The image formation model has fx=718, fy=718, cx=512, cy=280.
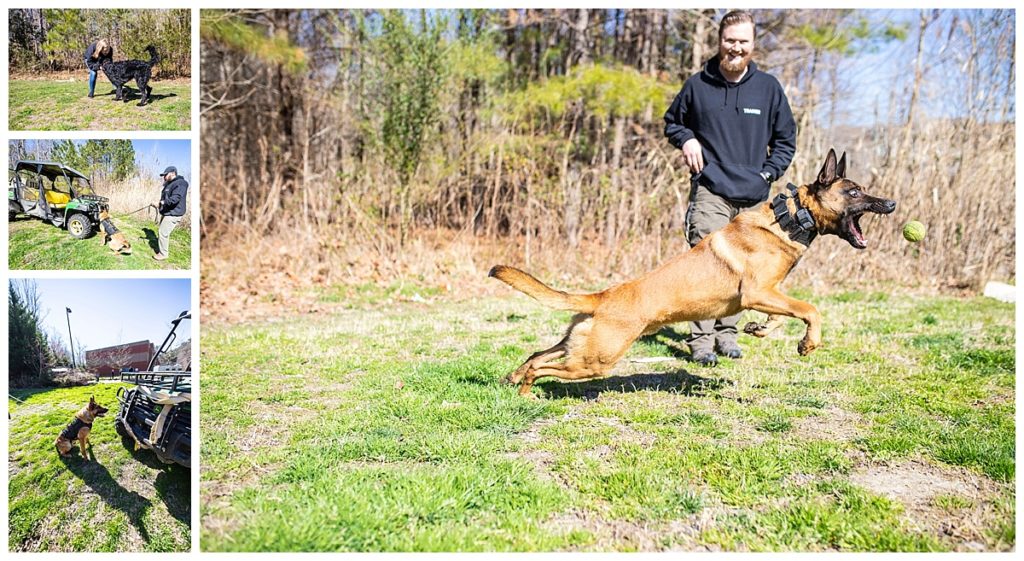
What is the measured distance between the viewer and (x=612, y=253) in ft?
35.1

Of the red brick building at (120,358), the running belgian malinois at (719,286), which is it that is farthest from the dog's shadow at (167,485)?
the running belgian malinois at (719,286)

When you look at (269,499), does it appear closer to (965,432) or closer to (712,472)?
(712,472)

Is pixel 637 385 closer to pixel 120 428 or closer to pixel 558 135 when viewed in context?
pixel 120 428

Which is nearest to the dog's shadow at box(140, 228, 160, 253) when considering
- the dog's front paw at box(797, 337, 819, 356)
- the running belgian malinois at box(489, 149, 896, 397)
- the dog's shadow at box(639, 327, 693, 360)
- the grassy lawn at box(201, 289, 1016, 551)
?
the grassy lawn at box(201, 289, 1016, 551)

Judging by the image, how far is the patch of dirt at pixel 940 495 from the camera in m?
2.78

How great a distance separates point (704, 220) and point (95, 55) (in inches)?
154

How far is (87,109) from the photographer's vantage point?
2855 millimetres

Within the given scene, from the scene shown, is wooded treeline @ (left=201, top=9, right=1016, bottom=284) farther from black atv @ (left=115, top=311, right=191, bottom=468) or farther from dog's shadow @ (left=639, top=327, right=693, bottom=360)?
black atv @ (left=115, top=311, right=191, bottom=468)

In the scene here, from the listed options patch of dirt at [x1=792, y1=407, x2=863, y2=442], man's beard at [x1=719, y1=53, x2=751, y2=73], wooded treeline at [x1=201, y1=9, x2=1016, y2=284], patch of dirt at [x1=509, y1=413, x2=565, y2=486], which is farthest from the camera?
wooded treeline at [x1=201, y1=9, x2=1016, y2=284]

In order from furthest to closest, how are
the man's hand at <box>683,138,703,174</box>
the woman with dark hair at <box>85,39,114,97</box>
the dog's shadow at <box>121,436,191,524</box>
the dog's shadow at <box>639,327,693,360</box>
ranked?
the dog's shadow at <box>639,327,693,360</box> → the man's hand at <box>683,138,703,174</box> → the woman with dark hair at <box>85,39,114,97</box> → the dog's shadow at <box>121,436,191,524</box>

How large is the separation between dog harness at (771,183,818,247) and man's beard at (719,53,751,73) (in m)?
1.06

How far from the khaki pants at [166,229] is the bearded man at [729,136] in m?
3.48

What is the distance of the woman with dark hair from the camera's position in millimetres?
2930

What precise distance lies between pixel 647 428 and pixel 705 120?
7.94ft
